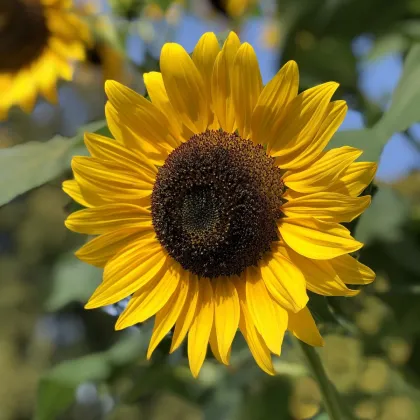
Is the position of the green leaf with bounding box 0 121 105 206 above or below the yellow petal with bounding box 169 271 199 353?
above

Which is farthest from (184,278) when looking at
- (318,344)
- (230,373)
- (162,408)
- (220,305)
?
(162,408)

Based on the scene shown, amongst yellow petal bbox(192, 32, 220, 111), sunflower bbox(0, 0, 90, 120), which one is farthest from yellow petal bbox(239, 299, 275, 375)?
sunflower bbox(0, 0, 90, 120)

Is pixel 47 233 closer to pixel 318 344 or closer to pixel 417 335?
pixel 417 335

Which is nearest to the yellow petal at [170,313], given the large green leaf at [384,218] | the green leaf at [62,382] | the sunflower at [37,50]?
the green leaf at [62,382]

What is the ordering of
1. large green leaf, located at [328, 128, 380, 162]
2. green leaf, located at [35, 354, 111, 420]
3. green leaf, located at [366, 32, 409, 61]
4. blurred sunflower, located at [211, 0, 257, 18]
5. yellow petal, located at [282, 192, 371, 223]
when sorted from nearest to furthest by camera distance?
yellow petal, located at [282, 192, 371, 223] < large green leaf, located at [328, 128, 380, 162] < green leaf, located at [35, 354, 111, 420] < green leaf, located at [366, 32, 409, 61] < blurred sunflower, located at [211, 0, 257, 18]

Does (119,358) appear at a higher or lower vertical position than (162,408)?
higher

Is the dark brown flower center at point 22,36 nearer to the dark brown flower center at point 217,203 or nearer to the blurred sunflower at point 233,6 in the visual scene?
the blurred sunflower at point 233,6

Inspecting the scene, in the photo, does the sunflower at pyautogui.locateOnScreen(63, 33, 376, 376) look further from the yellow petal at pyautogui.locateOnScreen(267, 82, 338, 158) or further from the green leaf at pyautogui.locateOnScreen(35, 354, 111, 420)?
the green leaf at pyautogui.locateOnScreen(35, 354, 111, 420)
